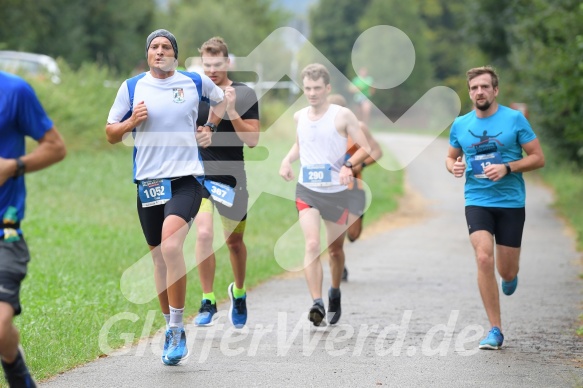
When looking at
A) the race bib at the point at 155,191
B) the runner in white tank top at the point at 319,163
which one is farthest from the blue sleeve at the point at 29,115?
the runner in white tank top at the point at 319,163

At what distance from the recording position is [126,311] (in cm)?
977

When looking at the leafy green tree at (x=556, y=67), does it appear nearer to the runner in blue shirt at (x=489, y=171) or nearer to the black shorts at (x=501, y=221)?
the runner in blue shirt at (x=489, y=171)

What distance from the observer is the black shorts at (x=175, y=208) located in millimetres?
7508

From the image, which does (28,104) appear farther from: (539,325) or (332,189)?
(539,325)

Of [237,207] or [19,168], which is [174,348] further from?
[19,168]

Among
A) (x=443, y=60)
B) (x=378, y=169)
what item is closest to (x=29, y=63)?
(x=378, y=169)

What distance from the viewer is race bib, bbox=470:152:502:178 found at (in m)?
8.52

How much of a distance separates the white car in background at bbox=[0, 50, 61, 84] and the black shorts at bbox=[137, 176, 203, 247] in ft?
55.6

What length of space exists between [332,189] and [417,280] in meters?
3.65

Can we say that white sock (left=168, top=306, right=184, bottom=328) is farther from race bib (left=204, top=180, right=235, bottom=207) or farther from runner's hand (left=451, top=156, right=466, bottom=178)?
runner's hand (left=451, top=156, right=466, bottom=178)

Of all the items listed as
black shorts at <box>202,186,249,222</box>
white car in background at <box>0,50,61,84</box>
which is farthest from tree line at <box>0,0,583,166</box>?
black shorts at <box>202,186,249,222</box>

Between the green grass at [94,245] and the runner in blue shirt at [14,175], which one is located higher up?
the runner in blue shirt at [14,175]

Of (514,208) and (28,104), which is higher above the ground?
(28,104)

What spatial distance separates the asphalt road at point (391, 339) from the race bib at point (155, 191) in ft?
3.77
